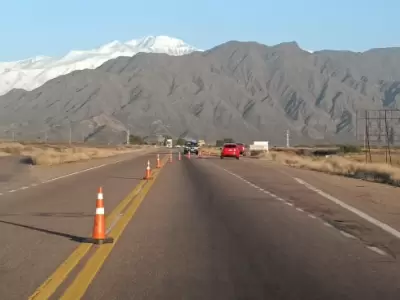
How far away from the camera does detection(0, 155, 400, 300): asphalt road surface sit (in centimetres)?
834

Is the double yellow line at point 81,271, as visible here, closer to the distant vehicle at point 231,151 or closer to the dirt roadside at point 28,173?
the dirt roadside at point 28,173

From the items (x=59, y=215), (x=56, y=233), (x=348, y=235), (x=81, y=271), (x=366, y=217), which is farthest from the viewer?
(x=366, y=217)

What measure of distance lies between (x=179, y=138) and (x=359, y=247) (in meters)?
182

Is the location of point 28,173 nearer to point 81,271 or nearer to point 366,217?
point 366,217

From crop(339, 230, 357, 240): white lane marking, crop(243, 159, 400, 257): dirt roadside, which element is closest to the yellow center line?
crop(339, 230, 357, 240): white lane marking

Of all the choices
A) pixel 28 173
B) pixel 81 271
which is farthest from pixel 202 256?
pixel 28 173

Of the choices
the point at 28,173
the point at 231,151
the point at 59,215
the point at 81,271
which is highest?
the point at 231,151

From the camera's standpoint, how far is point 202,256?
422 inches

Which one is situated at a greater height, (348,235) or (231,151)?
(231,151)

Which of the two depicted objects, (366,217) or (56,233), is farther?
(366,217)

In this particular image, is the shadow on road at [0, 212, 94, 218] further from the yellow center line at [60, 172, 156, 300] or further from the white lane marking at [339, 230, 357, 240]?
the white lane marking at [339, 230, 357, 240]

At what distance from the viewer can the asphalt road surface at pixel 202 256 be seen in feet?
27.3

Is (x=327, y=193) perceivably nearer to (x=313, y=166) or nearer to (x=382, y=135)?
(x=313, y=166)

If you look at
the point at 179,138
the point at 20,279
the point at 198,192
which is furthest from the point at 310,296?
the point at 179,138
